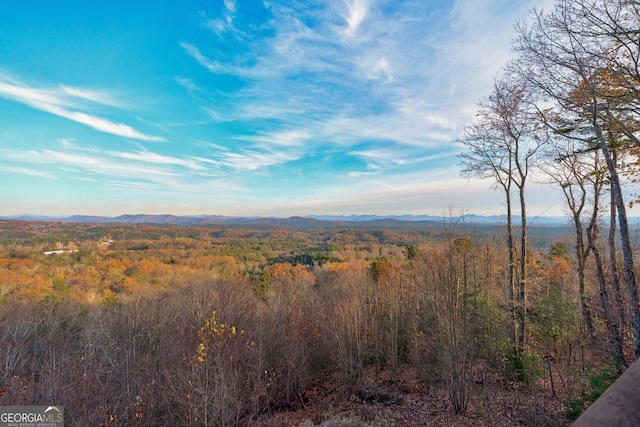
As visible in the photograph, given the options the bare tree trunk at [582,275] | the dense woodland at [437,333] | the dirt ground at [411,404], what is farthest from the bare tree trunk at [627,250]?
the bare tree trunk at [582,275]

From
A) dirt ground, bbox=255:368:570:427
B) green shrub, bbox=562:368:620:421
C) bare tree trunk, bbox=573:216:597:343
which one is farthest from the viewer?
bare tree trunk, bbox=573:216:597:343

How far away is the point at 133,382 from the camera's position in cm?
996

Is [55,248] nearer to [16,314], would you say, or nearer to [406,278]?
[16,314]

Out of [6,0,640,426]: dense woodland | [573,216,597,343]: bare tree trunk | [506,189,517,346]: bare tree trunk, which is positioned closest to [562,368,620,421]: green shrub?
[6,0,640,426]: dense woodland

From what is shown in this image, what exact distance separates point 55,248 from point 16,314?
57274mm

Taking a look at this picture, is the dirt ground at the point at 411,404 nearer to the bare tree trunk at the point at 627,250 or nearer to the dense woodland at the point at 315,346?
the dense woodland at the point at 315,346

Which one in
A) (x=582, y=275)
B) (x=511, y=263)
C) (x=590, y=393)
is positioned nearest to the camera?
(x=590, y=393)

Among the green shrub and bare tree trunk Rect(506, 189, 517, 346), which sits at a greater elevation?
bare tree trunk Rect(506, 189, 517, 346)

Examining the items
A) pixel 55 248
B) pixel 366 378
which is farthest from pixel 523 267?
pixel 55 248

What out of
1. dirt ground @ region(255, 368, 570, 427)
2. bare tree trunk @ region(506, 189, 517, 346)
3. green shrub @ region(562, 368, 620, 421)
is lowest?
dirt ground @ region(255, 368, 570, 427)

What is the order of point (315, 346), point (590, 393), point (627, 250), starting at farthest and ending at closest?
point (315, 346) < point (627, 250) < point (590, 393)

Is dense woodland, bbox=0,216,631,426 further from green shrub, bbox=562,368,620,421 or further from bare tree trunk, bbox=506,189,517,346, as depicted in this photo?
bare tree trunk, bbox=506,189,517,346

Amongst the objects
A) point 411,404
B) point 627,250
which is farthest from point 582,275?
point 411,404

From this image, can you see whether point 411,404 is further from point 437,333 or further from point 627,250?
point 627,250
